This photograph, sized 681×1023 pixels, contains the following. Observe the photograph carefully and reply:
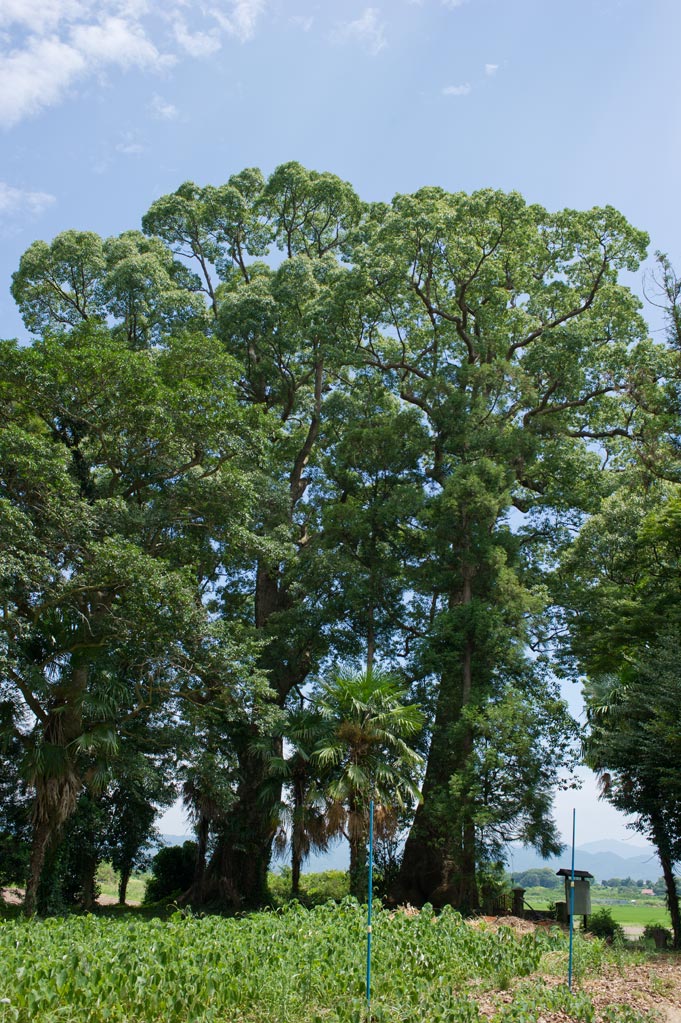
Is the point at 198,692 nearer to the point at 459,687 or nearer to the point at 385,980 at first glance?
the point at 459,687

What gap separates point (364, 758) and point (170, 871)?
10.2 meters

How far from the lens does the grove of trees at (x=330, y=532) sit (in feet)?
51.0

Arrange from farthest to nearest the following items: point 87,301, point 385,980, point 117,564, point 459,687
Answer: point 87,301 < point 459,687 < point 117,564 < point 385,980

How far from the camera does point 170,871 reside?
912 inches

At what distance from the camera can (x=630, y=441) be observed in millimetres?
23109

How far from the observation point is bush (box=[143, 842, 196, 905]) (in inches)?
905

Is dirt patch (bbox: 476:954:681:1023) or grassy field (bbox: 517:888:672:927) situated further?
grassy field (bbox: 517:888:672:927)

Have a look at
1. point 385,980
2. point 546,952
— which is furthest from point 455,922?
point 385,980

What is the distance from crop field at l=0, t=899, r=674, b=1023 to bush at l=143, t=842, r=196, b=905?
1404cm

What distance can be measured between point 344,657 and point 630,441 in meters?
9.89

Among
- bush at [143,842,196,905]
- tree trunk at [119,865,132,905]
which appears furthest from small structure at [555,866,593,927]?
bush at [143,842,196,905]

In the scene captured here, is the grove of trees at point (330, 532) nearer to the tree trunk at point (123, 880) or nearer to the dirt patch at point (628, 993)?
the tree trunk at point (123, 880)

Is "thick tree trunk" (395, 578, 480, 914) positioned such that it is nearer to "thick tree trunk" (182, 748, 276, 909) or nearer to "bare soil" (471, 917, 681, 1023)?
"thick tree trunk" (182, 748, 276, 909)

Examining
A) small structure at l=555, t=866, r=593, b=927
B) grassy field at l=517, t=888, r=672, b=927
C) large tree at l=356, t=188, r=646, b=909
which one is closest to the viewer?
small structure at l=555, t=866, r=593, b=927
